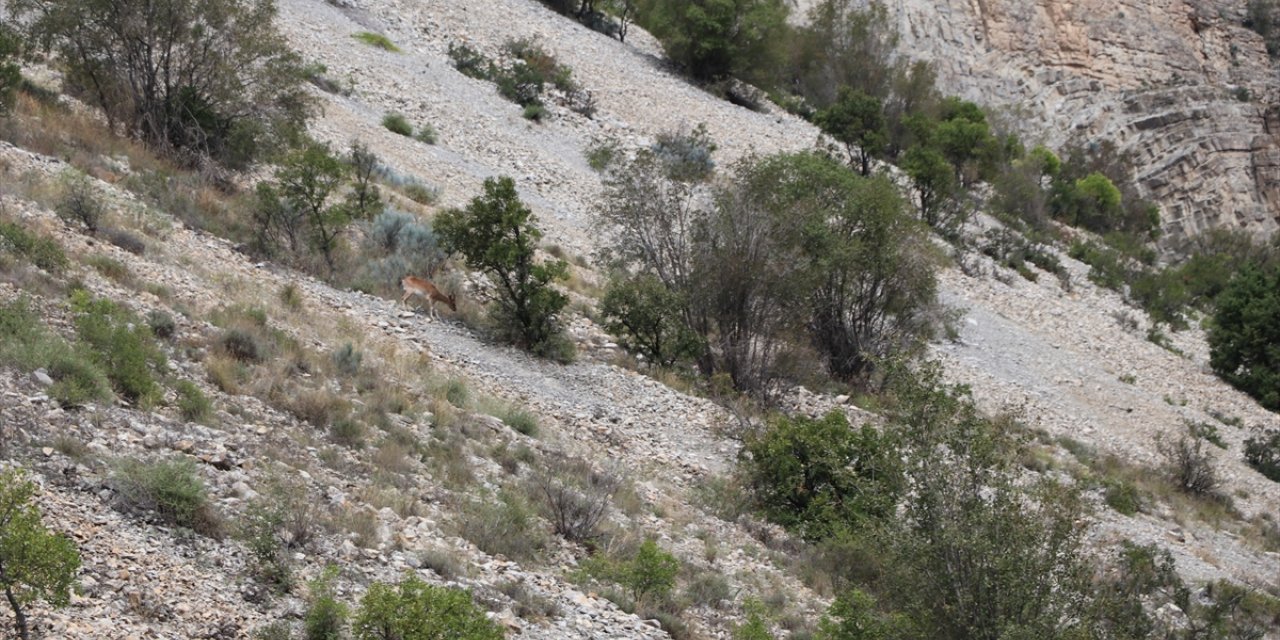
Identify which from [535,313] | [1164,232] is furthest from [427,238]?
[1164,232]

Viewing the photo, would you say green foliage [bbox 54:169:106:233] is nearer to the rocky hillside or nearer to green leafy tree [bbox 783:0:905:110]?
the rocky hillside

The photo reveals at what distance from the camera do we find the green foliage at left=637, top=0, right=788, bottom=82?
34250 millimetres

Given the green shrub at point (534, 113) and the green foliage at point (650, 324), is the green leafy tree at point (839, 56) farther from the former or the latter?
the green foliage at point (650, 324)

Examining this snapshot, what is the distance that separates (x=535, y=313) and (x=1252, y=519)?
446 inches

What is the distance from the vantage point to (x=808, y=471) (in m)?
12.6

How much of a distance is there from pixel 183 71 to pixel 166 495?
1124 centimetres

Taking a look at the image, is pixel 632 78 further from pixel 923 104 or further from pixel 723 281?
pixel 723 281

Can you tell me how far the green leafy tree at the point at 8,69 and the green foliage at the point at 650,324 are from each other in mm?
7978

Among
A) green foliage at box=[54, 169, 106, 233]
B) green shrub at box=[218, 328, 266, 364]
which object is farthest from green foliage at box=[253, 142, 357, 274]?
green shrub at box=[218, 328, 266, 364]

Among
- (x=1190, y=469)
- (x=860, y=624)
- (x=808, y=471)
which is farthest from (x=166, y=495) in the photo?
(x=1190, y=469)

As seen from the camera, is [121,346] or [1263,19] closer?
[121,346]

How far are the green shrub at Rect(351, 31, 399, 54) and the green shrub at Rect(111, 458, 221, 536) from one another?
68.7 feet

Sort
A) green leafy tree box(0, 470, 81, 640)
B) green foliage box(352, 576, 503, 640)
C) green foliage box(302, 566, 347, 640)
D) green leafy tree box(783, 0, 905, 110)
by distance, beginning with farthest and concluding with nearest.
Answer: green leafy tree box(783, 0, 905, 110), green foliage box(302, 566, 347, 640), green foliage box(352, 576, 503, 640), green leafy tree box(0, 470, 81, 640)

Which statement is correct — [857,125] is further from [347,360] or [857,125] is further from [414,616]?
[414,616]
